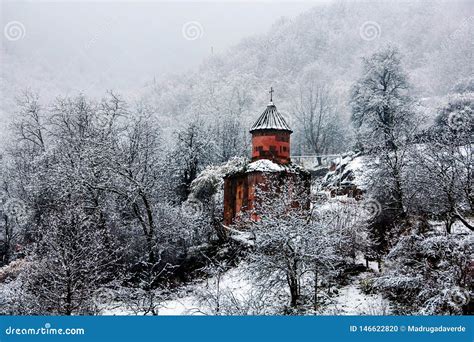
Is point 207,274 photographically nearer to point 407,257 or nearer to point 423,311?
point 407,257

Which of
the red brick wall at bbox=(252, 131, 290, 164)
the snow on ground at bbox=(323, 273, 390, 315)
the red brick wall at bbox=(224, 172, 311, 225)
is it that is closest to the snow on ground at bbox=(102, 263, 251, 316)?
the snow on ground at bbox=(323, 273, 390, 315)

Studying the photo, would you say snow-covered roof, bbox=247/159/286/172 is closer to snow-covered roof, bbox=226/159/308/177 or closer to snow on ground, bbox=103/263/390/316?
snow-covered roof, bbox=226/159/308/177

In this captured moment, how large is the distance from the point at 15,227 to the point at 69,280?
2211cm

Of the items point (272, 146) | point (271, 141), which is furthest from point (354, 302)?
point (271, 141)

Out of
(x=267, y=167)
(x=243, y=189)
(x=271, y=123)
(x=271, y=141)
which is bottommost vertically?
(x=243, y=189)

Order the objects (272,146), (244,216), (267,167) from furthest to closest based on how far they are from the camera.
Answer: (272,146) < (267,167) < (244,216)

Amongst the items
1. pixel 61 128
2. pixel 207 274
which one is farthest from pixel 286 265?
pixel 61 128

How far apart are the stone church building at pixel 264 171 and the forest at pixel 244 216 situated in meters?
1.27

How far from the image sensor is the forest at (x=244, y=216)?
16.5 metres

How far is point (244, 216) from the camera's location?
26578 mm

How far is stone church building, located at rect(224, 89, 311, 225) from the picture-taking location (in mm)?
27000

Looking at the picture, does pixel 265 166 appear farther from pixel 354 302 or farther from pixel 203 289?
pixel 354 302

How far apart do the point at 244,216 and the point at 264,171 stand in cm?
273

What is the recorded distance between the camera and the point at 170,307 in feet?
65.3
